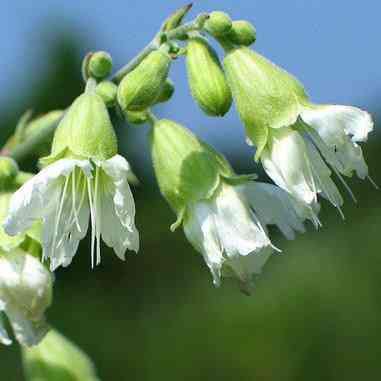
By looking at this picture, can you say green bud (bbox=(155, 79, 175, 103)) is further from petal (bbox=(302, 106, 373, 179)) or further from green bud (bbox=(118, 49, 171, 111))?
petal (bbox=(302, 106, 373, 179))

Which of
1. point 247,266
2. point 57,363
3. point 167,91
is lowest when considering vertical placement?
point 57,363

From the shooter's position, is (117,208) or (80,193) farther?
(80,193)

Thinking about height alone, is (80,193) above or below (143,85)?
below

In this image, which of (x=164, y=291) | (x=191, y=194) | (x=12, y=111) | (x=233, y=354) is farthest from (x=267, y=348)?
(x=12, y=111)

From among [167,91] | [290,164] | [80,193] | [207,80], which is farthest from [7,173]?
[290,164]

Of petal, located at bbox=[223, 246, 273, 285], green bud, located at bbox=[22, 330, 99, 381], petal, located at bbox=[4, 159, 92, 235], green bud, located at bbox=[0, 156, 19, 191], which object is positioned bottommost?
green bud, located at bbox=[22, 330, 99, 381]

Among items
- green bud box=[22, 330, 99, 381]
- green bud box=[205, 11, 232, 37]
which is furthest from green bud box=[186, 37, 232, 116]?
green bud box=[22, 330, 99, 381]

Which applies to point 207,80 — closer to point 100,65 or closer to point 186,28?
point 186,28

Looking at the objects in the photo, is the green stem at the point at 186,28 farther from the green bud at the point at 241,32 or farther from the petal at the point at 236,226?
the petal at the point at 236,226
